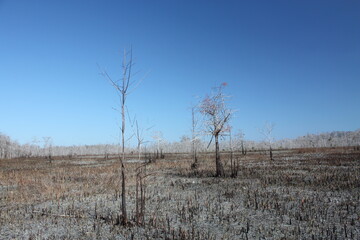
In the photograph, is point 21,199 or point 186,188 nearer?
point 21,199

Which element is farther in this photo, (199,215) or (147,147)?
(147,147)

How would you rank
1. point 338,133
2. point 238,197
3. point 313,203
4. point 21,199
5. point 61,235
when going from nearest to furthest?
1. point 61,235
2. point 313,203
3. point 238,197
4. point 21,199
5. point 338,133

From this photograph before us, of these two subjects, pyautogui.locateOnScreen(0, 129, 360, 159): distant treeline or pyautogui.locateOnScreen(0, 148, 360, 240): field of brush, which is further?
pyautogui.locateOnScreen(0, 129, 360, 159): distant treeline

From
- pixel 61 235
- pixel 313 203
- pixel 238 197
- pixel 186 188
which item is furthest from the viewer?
pixel 186 188

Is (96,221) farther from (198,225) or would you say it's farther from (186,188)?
(186,188)

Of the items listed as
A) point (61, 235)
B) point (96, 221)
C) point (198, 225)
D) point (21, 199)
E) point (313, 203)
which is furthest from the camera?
point (21, 199)

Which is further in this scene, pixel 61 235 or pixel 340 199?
pixel 340 199

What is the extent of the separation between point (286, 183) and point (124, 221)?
34.7ft

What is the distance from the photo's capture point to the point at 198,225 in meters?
7.50

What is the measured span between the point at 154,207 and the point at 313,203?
6.29 meters

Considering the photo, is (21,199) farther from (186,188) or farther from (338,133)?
(338,133)

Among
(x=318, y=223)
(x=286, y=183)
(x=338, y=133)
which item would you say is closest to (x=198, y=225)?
(x=318, y=223)

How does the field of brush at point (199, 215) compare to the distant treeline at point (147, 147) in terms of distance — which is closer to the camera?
the field of brush at point (199, 215)

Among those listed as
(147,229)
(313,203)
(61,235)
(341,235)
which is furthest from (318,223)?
(61,235)
